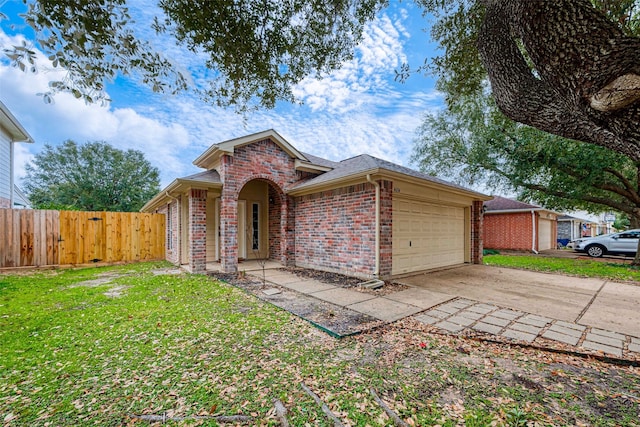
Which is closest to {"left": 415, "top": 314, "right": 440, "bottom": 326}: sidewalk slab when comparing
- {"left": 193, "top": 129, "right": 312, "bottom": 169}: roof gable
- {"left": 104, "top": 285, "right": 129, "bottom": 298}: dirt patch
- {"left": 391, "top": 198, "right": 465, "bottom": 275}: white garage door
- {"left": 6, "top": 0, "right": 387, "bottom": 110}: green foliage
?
{"left": 391, "top": 198, "right": 465, "bottom": 275}: white garage door

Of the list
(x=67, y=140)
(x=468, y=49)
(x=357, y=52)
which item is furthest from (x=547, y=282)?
(x=67, y=140)

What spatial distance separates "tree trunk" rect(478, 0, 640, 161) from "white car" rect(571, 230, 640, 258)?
1626 centimetres

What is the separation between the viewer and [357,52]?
17.5 ft

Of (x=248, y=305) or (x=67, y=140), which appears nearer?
(x=248, y=305)

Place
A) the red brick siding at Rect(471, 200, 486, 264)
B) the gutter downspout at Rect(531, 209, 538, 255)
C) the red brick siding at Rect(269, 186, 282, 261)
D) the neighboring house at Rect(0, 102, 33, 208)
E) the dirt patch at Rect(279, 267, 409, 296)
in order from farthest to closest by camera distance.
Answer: the gutter downspout at Rect(531, 209, 538, 255) → the red brick siding at Rect(471, 200, 486, 264) → the red brick siding at Rect(269, 186, 282, 261) → the neighboring house at Rect(0, 102, 33, 208) → the dirt patch at Rect(279, 267, 409, 296)

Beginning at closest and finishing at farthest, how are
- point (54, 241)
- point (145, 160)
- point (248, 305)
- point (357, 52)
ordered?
1. point (248, 305)
2. point (357, 52)
3. point (54, 241)
4. point (145, 160)

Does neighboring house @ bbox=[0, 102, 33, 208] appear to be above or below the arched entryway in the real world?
above

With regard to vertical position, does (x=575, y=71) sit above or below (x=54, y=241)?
above

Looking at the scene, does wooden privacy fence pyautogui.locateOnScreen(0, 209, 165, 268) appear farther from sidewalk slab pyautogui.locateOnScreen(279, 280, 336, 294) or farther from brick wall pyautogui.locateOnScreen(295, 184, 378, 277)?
sidewalk slab pyautogui.locateOnScreen(279, 280, 336, 294)

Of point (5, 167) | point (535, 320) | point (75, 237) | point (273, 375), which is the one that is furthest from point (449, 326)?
point (5, 167)

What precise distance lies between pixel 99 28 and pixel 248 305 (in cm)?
443

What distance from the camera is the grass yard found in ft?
6.95

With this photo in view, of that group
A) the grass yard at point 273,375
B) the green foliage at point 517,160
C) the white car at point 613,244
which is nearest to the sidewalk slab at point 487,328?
the grass yard at point 273,375

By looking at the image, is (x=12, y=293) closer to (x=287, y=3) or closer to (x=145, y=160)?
(x=287, y=3)
